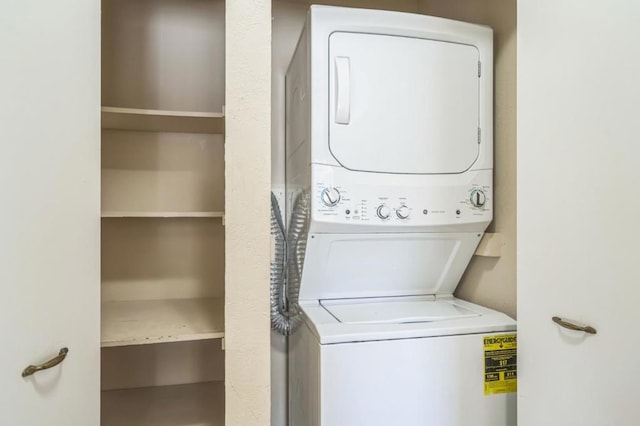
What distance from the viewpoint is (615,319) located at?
1.05m

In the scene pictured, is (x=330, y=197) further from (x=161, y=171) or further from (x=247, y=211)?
(x=161, y=171)

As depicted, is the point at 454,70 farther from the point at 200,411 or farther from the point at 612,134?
the point at 200,411

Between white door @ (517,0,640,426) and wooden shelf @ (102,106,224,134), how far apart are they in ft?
3.42

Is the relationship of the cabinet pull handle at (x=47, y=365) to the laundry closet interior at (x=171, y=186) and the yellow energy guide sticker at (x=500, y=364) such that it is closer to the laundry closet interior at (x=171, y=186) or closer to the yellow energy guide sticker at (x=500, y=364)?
the laundry closet interior at (x=171, y=186)

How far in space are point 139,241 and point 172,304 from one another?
34 cm

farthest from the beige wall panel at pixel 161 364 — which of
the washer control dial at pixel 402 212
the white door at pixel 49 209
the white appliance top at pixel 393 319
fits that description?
the washer control dial at pixel 402 212

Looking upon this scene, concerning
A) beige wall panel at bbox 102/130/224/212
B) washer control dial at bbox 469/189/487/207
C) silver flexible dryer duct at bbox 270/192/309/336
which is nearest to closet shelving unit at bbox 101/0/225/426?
beige wall panel at bbox 102/130/224/212

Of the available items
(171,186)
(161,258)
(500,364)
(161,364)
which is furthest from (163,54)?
(500,364)

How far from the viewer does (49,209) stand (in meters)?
0.92

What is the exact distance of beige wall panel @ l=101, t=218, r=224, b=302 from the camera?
6.31 ft

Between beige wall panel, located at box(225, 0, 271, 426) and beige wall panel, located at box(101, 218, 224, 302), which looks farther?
beige wall panel, located at box(101, 218, 224, 302)

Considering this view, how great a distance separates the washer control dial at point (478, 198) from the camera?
1.69m

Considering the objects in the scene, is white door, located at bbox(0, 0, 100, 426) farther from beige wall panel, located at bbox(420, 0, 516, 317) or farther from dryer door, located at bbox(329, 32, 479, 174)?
beige wall panel, located at bbox(420, 0, 516, 317)

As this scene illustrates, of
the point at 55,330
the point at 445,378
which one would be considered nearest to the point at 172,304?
the point at 55,330
